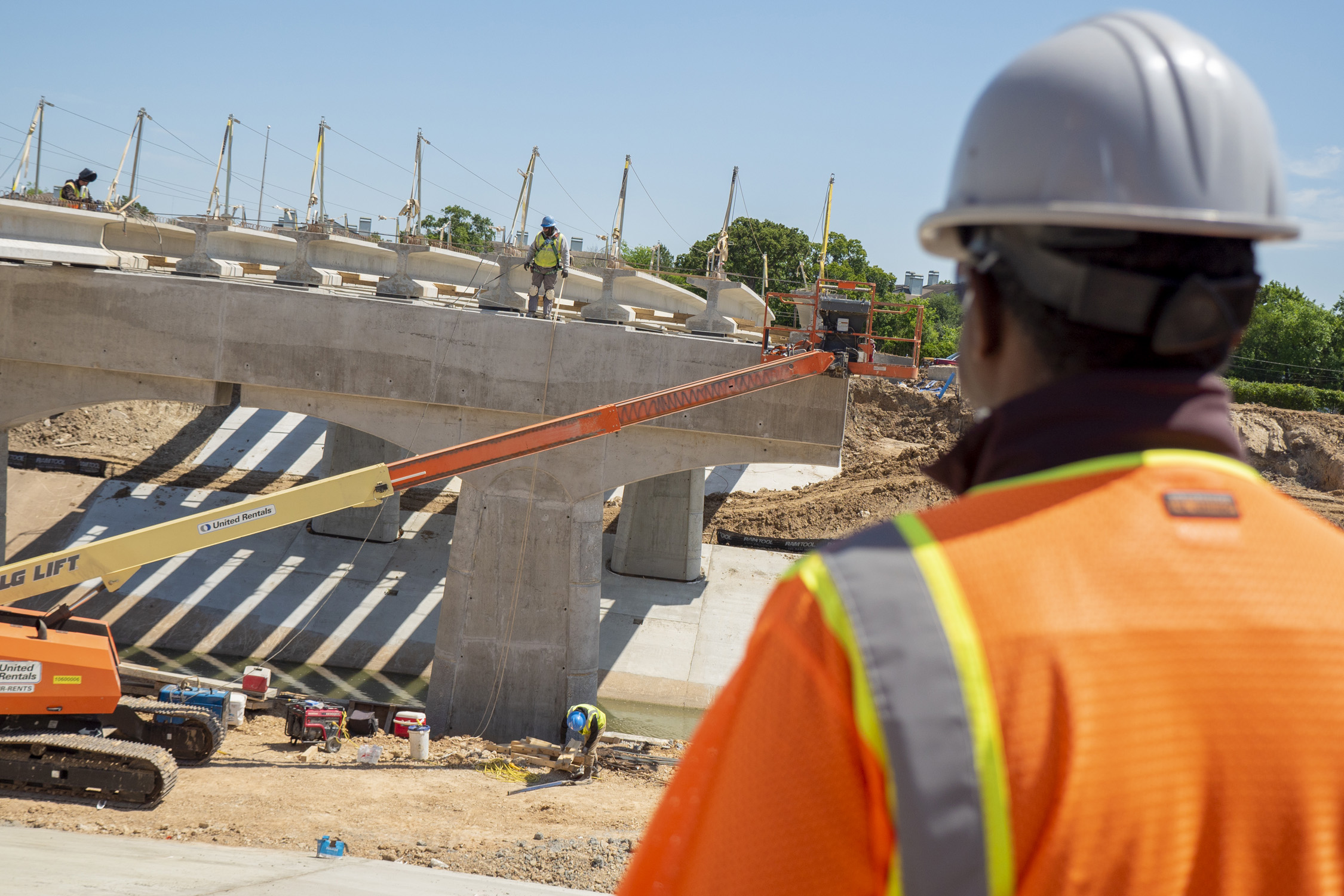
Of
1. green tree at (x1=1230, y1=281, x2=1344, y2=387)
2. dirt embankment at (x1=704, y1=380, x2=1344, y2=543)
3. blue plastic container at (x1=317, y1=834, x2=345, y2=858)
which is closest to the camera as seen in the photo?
blue plastic container at (x1=317, y1=834, x2=345, y2=858)

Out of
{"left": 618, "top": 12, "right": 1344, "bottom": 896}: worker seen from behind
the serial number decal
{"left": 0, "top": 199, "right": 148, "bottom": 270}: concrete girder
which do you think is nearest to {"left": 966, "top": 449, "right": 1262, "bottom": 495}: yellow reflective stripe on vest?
{"left": 618, "top": 12, "right": 1344, "bottom": 896}: worker seen from behind

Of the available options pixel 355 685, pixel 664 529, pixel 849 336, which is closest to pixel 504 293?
pixel 849 336

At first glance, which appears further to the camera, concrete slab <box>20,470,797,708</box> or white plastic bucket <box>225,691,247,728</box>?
concrete slab <box>20,470,797,708</box>

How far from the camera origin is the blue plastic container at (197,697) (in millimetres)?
17250

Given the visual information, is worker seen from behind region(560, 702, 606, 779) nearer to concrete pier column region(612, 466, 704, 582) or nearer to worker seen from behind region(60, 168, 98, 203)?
concrete pier column region(612, 466, 704, 582)

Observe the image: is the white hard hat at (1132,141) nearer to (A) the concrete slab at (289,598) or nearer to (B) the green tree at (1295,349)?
(A) the concrete slab at (289,598)

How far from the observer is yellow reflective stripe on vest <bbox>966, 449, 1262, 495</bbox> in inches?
46.0

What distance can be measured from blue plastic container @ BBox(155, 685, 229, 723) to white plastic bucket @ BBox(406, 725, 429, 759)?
3344 millimetres

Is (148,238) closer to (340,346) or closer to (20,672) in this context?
(340,346)

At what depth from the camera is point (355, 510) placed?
32.6m

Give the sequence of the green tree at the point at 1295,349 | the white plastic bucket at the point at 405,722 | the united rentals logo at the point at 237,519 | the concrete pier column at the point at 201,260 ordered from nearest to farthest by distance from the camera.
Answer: the united rentals logo at the point at 237,519 → the white plastic bucket at the point at 405,722 → the concrete pier column at the point at 201,260 → the green tree at the point at 1295,349

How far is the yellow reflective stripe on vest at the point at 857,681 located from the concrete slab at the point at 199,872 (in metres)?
8.50

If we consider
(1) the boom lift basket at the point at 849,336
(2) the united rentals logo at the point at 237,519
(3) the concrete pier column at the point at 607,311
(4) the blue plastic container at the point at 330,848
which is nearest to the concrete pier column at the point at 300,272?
(3) the concrete pier column at the point at 607,311

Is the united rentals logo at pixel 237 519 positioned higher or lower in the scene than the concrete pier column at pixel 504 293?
lower
